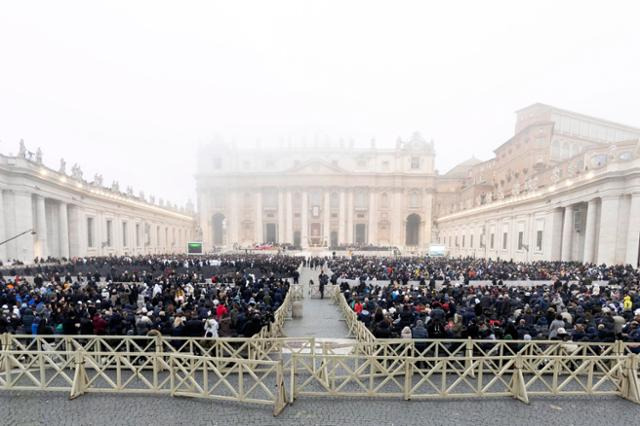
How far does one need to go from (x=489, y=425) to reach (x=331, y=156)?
70.7m

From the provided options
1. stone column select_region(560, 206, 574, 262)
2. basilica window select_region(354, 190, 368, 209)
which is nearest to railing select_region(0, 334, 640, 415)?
stone column select_region(560, 206, 574, 262)

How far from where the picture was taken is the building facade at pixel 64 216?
25797 mm

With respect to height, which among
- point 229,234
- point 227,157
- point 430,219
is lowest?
point 229,234

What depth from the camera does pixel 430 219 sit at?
2665 inches

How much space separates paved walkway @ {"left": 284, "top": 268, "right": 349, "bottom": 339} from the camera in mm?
10812

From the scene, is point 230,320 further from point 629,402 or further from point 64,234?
point 64,234

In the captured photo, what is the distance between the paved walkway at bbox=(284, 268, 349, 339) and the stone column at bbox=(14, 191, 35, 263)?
87.1 ft

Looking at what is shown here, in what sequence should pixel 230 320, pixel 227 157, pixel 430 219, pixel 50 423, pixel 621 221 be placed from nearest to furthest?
pixel 50 423, pixel 230 320, pixel 621 221, pixel 430 219, pixel 227 157

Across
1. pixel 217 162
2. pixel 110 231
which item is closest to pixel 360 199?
pixel 217 162

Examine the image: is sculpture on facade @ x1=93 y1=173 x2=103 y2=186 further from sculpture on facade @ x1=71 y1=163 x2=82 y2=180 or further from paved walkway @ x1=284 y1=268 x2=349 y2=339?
paved walkway @ x1=284 y1=268 x2=349 y2=339

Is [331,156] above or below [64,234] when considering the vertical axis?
above

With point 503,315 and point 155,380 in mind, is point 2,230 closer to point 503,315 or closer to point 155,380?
point 155,380

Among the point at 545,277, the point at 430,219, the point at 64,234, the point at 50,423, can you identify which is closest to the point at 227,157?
the point at 64,234

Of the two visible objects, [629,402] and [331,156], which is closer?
[629,402]
